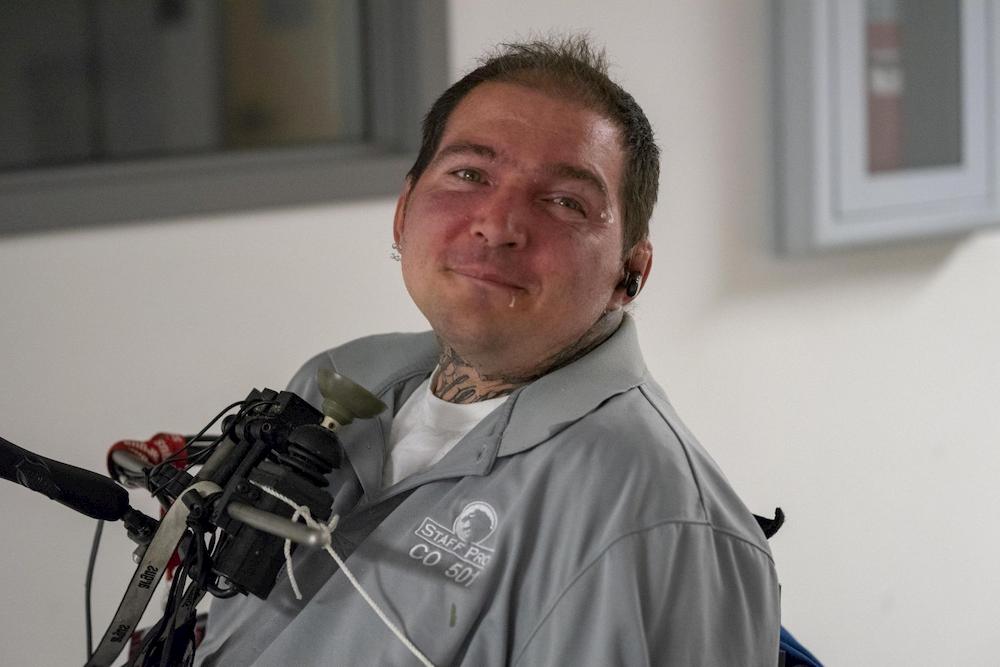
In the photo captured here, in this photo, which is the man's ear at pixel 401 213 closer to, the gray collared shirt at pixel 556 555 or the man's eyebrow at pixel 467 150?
the man's eyebrow at pixel 467 150

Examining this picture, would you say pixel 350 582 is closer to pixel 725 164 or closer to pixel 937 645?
pixel 725 164

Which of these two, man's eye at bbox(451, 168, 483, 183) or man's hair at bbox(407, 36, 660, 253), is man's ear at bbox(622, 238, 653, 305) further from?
man's eye at bbox(451, 168, 483, 183)

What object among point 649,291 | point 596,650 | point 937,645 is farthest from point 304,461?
point 937,645

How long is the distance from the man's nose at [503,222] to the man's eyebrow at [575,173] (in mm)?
43

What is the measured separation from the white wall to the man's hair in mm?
633

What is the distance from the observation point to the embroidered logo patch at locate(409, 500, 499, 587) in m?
1.07

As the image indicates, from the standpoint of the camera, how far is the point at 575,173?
1.16m

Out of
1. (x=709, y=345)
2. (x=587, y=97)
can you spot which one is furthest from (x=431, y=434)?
(x=709, y=345)

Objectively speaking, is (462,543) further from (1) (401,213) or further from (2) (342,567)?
(1) (401,213)

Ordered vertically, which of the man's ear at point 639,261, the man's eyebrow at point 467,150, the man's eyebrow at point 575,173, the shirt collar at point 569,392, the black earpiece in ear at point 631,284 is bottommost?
the shirt collar at point 569,392

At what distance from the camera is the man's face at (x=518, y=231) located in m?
1.13

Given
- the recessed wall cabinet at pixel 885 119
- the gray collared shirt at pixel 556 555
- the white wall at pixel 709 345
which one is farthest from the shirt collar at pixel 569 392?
the recessed wall cabinet at pixel 885 119

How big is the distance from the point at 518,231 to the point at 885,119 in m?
1.38

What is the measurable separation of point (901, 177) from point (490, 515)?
1476 mm
